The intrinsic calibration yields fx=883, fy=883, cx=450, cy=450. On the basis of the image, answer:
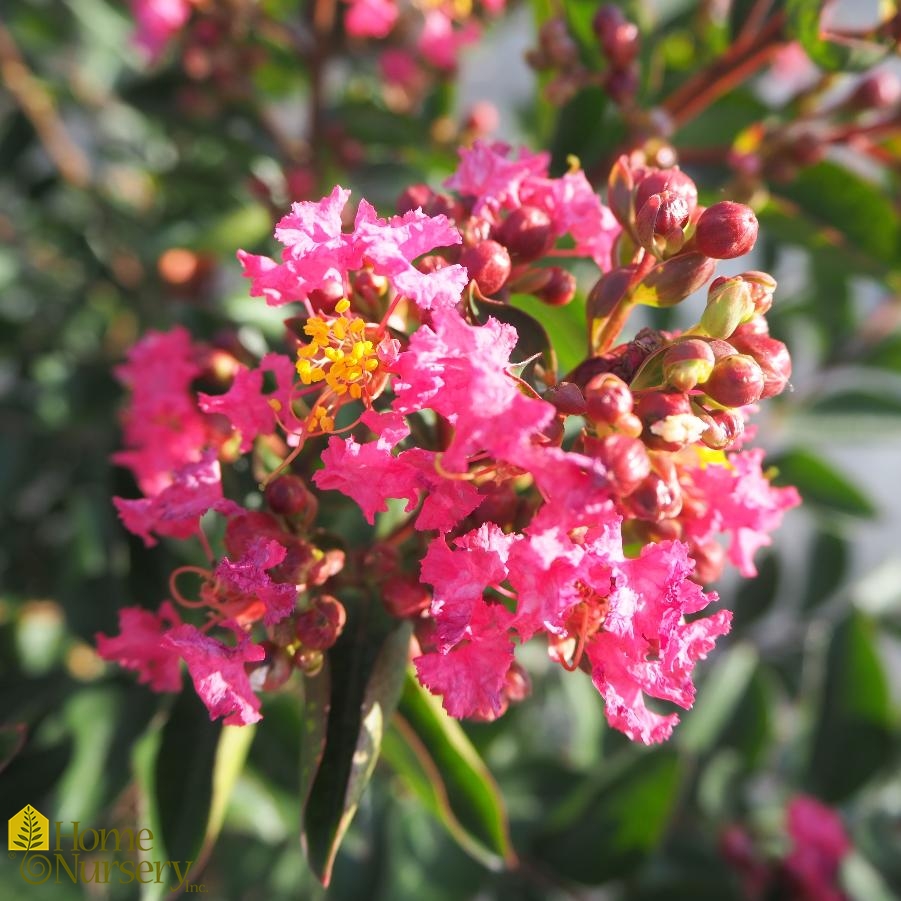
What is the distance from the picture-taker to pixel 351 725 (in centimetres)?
87

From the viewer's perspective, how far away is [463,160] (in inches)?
36.9

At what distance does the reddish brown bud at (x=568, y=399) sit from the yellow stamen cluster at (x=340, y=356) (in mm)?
175

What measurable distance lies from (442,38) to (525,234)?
1219mm

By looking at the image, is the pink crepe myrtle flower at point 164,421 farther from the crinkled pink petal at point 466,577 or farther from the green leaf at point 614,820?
the green leaf at point 614,820

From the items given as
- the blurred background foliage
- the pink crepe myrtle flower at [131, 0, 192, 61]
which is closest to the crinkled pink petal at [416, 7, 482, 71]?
the blurred background foliage

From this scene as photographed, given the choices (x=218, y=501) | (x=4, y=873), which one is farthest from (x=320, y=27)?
(x=4, y=873)

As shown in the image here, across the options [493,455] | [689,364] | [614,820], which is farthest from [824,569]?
[493,455]

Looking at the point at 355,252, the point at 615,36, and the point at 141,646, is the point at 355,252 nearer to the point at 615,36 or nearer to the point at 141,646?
the point at 141,646

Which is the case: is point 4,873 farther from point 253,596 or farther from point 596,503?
point 596,503

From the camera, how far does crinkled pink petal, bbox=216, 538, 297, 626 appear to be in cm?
79

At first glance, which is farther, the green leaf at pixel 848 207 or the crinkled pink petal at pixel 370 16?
the crinkled pink petal at pixel 370 16

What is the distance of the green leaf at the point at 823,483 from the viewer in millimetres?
1795

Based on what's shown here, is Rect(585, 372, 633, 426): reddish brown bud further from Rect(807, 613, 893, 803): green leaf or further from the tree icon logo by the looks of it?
Rect(807, 613, 893, 803): green leaf
